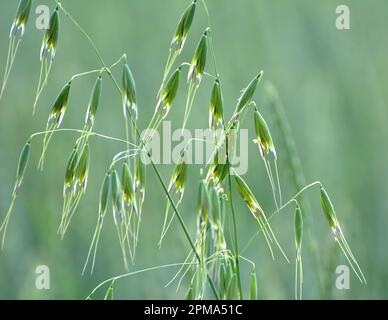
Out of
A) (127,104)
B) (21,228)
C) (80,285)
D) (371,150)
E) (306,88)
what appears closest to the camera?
(127,104)

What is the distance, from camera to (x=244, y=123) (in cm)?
430

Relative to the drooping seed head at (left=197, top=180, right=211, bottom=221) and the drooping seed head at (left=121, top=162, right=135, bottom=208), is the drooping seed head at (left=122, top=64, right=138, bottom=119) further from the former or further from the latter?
the drooping seed head at (left=197, top=180, right=211, bottom=221)

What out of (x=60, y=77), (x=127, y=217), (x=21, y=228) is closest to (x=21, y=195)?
(x=21, y=228)

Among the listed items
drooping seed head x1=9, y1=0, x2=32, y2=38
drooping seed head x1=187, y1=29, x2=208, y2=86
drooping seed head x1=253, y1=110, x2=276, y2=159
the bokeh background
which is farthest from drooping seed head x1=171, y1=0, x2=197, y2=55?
the bokeh background

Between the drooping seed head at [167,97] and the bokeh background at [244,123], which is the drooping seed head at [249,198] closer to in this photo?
the drooping seed head at [167,97]

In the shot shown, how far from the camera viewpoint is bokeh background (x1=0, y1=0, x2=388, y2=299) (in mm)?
3043

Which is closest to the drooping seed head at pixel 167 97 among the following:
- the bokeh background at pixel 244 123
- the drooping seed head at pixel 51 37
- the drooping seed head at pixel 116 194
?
the drooping seed head at pixel 116 194

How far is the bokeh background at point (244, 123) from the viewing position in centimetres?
304

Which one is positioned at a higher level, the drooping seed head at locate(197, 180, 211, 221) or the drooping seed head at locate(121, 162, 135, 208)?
the drooping seed head at locate(121, 162, 135, 208)

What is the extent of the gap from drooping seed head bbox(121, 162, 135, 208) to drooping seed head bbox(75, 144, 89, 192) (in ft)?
0.26

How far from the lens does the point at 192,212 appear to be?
3434 mm

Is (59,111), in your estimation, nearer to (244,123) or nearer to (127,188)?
(127,188)

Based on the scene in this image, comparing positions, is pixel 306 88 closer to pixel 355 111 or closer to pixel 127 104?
pixel 355 111
